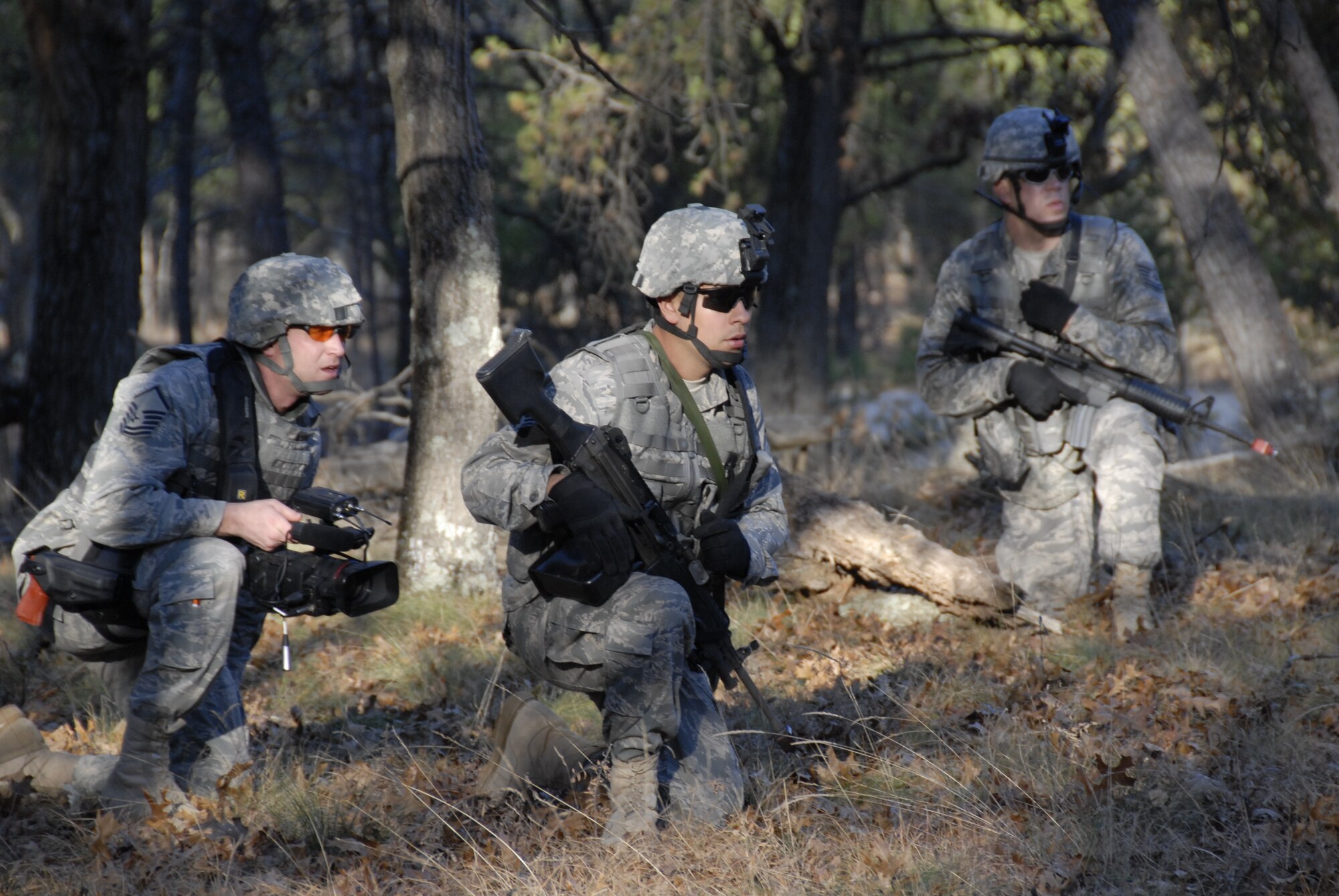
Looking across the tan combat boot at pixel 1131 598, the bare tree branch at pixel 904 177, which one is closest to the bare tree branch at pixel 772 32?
the bare tree branch at pixel 904 177

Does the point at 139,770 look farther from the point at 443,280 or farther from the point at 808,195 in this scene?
the point at 808,195

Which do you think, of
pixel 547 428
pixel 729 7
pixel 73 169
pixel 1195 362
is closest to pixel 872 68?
pixel 729 7

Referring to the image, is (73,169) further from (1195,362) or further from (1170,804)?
(1195,362)

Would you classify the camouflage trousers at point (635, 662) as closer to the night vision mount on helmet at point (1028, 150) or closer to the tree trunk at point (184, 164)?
the night vision mount on helmet at point (1028, 150)

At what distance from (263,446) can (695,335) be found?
1.54 metres

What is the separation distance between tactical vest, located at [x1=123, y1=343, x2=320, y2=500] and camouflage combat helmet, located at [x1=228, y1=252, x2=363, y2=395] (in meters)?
0.12

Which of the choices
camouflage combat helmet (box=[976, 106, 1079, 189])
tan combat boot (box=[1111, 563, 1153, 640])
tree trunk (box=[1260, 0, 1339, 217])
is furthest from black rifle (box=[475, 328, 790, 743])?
tree trunk (box=[1260, 0, 1339, 217])

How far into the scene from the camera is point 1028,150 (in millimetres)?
5770


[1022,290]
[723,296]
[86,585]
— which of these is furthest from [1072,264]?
[86,585]

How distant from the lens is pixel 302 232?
2797 cm

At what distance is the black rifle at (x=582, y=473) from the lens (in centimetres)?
365

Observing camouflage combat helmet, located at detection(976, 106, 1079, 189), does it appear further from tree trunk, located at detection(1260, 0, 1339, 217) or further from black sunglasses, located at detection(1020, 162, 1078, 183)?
tree trunk, located at detection(1260, 0, 1339, 217)

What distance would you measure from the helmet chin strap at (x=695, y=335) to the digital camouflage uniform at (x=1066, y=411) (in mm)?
2410

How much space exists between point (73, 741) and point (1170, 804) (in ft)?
13.6
